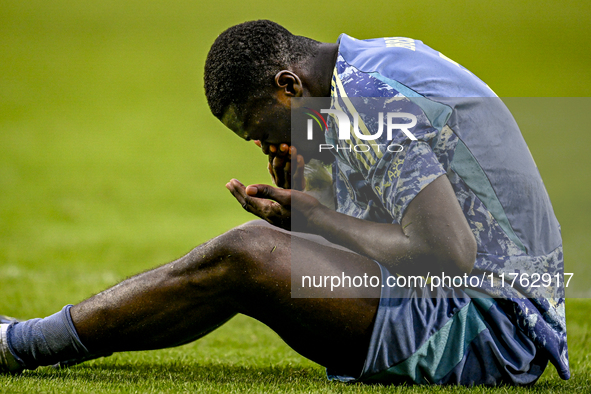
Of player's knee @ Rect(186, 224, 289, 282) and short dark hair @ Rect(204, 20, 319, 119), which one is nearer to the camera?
player's knee @ Rect(186, 224, 289, 282)

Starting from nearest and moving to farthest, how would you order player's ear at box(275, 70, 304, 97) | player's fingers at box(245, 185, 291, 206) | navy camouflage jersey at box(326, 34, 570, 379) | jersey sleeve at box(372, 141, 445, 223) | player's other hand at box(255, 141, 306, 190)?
jersey sleeve at box(372, 141, 445, 223) → navy camouflage jersey at box(326, 34, 570, 379) → player's fingers at box(245, 185, 291, 206) → player's ear at box(275, 70, 304, 97) → player's other hand at box(255, 141, 306, 190)

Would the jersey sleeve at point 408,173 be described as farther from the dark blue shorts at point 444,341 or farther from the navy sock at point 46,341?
the navy sock at point 46,341

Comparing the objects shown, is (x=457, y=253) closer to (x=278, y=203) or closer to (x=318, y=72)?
(x=278, y=203)

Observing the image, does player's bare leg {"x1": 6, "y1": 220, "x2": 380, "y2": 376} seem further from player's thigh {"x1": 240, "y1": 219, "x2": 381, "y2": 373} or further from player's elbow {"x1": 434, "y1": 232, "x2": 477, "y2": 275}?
player's elbow {"x1": 434, "y1": 232, "x2": 477, "y2": 275}

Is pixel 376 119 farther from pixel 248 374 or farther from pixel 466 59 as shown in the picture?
pixel 466 59

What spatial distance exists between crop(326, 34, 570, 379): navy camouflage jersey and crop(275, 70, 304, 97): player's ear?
16cm

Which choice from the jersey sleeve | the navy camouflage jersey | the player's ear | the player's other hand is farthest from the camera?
the player's other hand

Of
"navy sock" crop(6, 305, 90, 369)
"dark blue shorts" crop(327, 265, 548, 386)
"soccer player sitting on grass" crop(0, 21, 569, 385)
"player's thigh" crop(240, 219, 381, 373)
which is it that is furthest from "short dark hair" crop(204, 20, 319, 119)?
"navy sock" crop(6, 305, 90, 369)

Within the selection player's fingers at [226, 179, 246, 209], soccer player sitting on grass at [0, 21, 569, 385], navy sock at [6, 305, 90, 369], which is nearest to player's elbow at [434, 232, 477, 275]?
soccer player sitting on grass at [0, 21, 569, 385]

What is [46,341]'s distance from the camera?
7.84ft

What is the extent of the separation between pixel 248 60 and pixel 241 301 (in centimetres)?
99

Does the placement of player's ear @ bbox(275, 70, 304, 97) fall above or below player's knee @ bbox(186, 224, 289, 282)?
above

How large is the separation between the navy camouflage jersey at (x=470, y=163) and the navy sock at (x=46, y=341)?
122cm

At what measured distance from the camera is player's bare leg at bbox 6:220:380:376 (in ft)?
7.46
